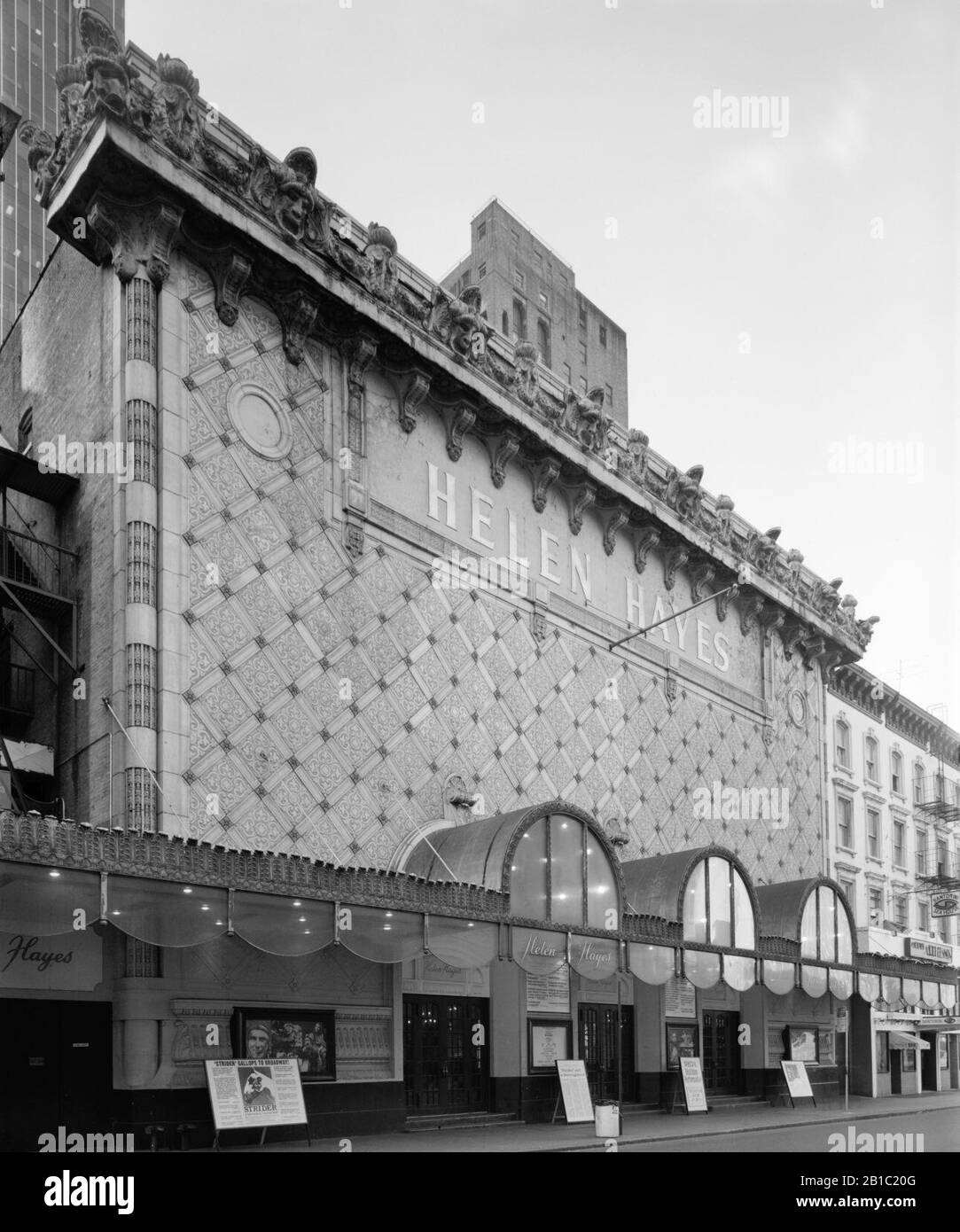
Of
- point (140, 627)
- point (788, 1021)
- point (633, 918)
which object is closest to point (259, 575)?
point (140, 627)

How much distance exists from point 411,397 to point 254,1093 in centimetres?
Result: 1615

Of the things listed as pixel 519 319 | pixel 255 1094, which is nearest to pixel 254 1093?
pixel 255 1094

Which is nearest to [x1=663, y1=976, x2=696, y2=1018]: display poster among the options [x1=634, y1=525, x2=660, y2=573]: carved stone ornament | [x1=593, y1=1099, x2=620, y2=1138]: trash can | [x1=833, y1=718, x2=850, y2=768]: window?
[x1=593, y1=1099, x2=620, y2=1138]: trash can

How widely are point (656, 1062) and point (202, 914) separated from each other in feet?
58.5

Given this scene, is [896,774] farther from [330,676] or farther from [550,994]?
[330,676]

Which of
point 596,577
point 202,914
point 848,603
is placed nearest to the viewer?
point 202,914

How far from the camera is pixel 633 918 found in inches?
1122

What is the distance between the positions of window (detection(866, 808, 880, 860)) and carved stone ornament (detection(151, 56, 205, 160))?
38468mm

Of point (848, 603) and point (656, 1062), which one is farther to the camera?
point (848, 603)

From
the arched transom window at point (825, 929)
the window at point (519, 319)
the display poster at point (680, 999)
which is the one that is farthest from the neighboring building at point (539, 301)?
the display poster at point (680, 999)

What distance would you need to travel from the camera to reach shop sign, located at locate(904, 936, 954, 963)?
163 feet

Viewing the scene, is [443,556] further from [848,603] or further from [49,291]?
[848,603]

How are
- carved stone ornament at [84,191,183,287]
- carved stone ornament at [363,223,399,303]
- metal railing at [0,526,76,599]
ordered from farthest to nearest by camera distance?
carved stone ornament at [363,223,399,303], metal railing at [0,526,76,599], carved stone ornament at [84,191,183,287]

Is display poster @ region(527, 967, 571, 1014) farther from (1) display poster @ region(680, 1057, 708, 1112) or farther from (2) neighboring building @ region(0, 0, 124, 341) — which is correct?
(2) neighboring building @ region(0, 0, 124, 341)
